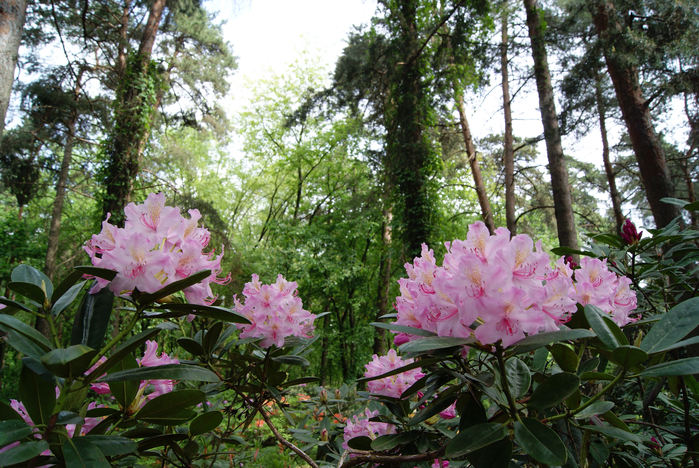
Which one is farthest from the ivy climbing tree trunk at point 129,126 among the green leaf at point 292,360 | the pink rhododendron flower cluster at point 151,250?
the pink rhododendron flower cluster at point 151,250

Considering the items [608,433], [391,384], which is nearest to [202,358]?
[391,384]

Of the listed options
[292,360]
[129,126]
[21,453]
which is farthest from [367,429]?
[129,126]

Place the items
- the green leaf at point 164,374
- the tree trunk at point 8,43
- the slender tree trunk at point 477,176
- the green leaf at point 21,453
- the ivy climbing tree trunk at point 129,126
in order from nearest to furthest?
the green leaf at point 21,453 < the green leaf at point 164,374 < the tree trunk at point 8,43 < the ivy climbing tree trunk at point 129,126 < the slender tree trunk at point 477,176

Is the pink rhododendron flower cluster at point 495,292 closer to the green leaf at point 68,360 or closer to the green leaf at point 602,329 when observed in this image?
the green leaf at point 602,329

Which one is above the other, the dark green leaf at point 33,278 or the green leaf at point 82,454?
the dark green leaf at point 33,278

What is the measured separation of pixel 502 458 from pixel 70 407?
2.41 ft

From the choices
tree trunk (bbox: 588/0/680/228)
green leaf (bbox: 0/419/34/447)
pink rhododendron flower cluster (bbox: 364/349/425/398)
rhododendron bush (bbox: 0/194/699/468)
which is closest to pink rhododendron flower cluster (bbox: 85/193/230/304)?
rhododendron bush (bbox: 0/194/699/468)

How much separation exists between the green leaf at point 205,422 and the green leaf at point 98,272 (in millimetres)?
406

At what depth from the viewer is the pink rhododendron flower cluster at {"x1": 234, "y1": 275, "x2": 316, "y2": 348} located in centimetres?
108

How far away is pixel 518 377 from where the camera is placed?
703 millimetres

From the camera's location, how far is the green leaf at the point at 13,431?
0.48 metres

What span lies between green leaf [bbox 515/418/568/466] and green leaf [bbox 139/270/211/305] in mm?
522

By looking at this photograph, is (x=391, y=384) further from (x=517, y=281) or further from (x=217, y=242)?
(x=217, y=242)

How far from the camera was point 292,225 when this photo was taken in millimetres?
12031
